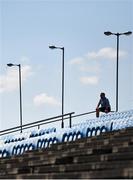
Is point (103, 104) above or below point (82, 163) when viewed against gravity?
above

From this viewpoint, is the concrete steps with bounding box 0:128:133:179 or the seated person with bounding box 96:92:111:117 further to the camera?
the seated person with bounding box 96:92:111:117

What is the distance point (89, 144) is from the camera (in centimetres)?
1338

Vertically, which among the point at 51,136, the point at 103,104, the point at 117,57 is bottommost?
the point at 51,136

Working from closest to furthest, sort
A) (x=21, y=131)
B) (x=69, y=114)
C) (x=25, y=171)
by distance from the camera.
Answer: (x=25, y=171)
(x=69, y=114)
(x=21, y=131)

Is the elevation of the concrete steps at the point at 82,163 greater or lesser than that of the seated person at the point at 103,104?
lesser

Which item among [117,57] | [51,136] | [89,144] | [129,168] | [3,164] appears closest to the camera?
[129,168]

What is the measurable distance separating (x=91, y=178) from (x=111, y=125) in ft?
28.8

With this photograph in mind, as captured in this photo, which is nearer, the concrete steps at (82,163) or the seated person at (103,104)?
the concrete steps at (82,163)

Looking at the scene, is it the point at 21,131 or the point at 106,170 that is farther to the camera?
the point at 21,131

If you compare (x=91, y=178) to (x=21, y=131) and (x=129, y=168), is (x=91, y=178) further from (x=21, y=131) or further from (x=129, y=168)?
(x=21, y=131)

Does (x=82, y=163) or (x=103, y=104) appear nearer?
(x=82, y=163)

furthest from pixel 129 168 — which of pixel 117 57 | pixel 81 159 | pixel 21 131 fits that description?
pixel 117 57

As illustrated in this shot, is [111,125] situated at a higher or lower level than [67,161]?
higher

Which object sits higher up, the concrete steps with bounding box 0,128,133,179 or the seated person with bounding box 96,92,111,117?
the seated person with bounding box 96,92,111,117
